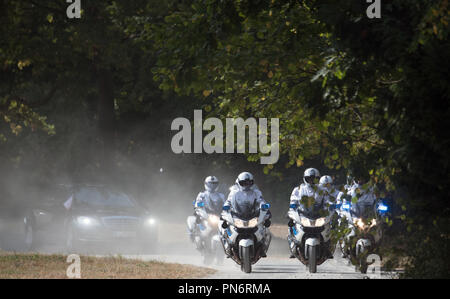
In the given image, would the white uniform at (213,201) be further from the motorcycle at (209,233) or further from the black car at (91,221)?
the black car at (91,221)

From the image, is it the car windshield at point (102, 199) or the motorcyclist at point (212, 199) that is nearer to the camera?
the motorcyclist at point (212, 199)

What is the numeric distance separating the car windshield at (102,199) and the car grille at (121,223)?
0.74 m

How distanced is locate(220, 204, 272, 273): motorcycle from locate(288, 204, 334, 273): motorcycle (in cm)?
62

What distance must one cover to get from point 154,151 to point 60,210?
14.1 m

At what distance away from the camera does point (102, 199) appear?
21000 millimetres

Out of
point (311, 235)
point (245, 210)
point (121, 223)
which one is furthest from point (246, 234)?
point (121, 223)

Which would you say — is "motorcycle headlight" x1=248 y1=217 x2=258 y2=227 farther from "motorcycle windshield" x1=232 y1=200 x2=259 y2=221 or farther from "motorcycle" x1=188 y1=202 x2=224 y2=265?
"motorcycle" x1=188 y1=202 x2=224 y2=265

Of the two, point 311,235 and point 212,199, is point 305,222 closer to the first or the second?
point 311,235

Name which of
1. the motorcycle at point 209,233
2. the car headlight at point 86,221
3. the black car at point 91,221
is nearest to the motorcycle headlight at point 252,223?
the motorcycle at point 209,233

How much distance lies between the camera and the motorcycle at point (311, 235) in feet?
49.1

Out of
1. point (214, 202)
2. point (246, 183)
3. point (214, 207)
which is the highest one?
point (246, 183)

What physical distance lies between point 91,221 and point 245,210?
599 centimetres

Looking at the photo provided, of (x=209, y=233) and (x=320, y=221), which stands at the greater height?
(x=320, y=221)

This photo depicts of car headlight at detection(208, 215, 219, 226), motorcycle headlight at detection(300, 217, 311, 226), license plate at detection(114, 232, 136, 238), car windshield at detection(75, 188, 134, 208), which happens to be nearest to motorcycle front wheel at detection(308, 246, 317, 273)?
motorcycle headlight at detection(300, 217, 311, 226)
